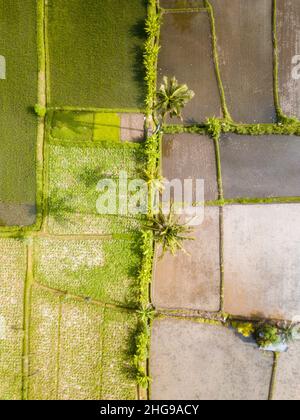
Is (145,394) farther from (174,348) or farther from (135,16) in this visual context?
(135,16)

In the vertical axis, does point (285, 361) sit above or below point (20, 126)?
below

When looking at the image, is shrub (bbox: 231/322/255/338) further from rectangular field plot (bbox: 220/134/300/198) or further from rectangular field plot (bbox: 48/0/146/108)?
rectangular field plot (bbox: 48/0/146/108)

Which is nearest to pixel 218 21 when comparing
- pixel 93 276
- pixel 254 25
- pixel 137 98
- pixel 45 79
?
pixel 254 25

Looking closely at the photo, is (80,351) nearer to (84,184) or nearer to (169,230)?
(169,230)

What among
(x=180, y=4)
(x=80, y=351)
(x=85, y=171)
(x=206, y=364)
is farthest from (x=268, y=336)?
(x=180, y=4)

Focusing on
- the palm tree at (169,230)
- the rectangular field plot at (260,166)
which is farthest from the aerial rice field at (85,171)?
the rectangular field plot at (260,166)

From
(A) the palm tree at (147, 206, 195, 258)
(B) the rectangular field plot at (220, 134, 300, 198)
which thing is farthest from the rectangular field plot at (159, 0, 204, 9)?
(A) the palm tree at (147, 206, 195, 258)
